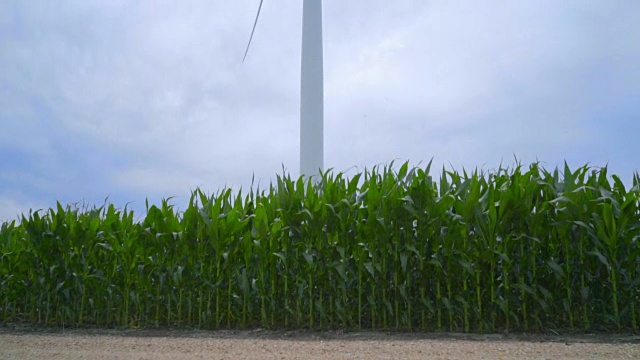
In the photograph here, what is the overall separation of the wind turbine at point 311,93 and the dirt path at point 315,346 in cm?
478

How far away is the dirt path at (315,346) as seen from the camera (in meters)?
4.37

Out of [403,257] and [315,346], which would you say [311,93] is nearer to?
[403,257]

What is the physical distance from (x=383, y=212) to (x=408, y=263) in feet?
2.05

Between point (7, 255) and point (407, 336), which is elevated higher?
point (7, 255)

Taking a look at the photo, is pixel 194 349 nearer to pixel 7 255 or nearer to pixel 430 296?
pixel 430 296

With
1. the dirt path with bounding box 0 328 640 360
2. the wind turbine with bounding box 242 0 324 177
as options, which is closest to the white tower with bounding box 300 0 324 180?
the wind turbine with bounding box 242 0 324 177

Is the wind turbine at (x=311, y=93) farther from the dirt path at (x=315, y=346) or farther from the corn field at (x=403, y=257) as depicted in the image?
the dirt path at (x=315, y=346)

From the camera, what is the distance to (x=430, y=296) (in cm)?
606

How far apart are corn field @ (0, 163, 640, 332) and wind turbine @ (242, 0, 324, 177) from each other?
3.45 metres

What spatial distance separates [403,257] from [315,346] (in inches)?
57.6

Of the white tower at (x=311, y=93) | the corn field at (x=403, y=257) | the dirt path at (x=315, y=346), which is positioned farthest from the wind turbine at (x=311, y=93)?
the dirt path at (x=315, y=346)

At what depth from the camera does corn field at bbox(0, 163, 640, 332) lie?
5.79 meters

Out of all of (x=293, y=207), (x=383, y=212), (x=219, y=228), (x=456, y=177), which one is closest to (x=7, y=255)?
(x=219, y=228)

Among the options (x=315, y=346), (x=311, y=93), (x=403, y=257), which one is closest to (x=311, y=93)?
(x=311, y=93)
